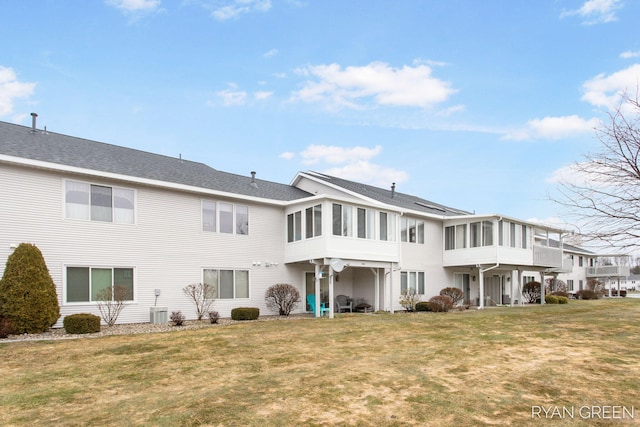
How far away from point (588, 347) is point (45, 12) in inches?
772

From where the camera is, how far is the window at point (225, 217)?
16688 mm

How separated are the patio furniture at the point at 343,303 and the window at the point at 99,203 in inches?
389

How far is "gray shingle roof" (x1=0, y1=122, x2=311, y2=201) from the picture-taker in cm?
1359

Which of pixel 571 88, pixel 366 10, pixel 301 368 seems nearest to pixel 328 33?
pixel 366 10

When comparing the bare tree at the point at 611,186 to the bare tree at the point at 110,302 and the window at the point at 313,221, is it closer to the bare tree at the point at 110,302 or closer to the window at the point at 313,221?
the window at the point at 313,221

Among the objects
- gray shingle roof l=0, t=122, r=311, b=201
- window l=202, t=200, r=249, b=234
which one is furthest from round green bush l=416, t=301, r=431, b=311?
window l=202, t=200, r=249, b=234

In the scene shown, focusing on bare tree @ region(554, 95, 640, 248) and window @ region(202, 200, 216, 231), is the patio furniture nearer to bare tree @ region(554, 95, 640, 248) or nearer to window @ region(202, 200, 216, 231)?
window @ region(202, 200, 216, 231)

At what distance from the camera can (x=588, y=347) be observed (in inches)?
363

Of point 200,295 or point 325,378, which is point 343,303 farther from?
point 325,378

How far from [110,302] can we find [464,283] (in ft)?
62.5

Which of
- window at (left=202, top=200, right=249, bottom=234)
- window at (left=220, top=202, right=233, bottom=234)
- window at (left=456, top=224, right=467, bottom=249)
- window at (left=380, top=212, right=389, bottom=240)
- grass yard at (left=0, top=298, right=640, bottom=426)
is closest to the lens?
grass yard at (left=0, top=298, right=640, bottom=426)

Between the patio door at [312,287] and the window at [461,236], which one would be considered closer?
the patio door at [312,287]

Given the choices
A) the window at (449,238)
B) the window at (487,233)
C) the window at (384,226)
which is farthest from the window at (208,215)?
the window at (487,233)

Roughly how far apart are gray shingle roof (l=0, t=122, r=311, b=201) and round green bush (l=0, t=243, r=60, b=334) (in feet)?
10.3
